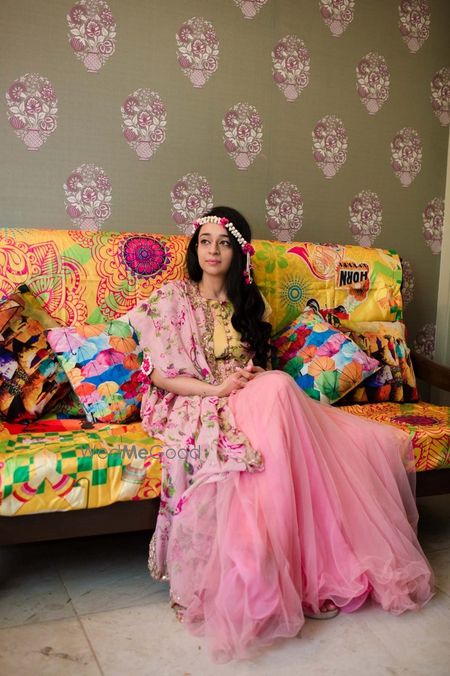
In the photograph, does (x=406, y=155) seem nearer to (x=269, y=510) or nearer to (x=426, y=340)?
(x=426, y=340)

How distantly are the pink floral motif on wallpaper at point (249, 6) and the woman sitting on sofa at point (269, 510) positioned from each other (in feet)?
5.35

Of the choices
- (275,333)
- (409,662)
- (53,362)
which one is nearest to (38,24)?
(53,362)

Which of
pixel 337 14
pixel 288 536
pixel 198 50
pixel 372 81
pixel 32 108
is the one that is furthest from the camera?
pixel 372 81

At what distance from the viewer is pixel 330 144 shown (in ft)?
10.0

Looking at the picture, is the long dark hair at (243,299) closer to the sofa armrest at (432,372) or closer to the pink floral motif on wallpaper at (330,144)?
the sofa armrest at (432,372)

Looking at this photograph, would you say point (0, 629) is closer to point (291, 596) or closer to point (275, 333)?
point (291, 596)

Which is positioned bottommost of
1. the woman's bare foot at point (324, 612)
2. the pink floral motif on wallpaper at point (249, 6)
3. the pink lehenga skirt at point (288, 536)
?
the woman's bare foot at point (324, 612)

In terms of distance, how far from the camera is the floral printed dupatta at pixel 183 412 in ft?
5.85

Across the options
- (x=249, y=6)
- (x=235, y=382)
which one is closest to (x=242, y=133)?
(x=249, y=6)

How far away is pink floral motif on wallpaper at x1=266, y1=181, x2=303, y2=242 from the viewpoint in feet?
9.77

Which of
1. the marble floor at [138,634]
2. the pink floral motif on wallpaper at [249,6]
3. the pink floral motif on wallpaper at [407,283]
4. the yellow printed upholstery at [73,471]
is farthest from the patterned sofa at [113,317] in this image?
the pink floral motif on wallpaper at [249,6]

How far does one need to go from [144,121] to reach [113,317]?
907mm

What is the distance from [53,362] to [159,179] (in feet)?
3.34

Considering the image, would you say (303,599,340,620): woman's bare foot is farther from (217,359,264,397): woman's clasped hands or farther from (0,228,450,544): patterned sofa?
(217,359,264,397): woman's clasped hands
